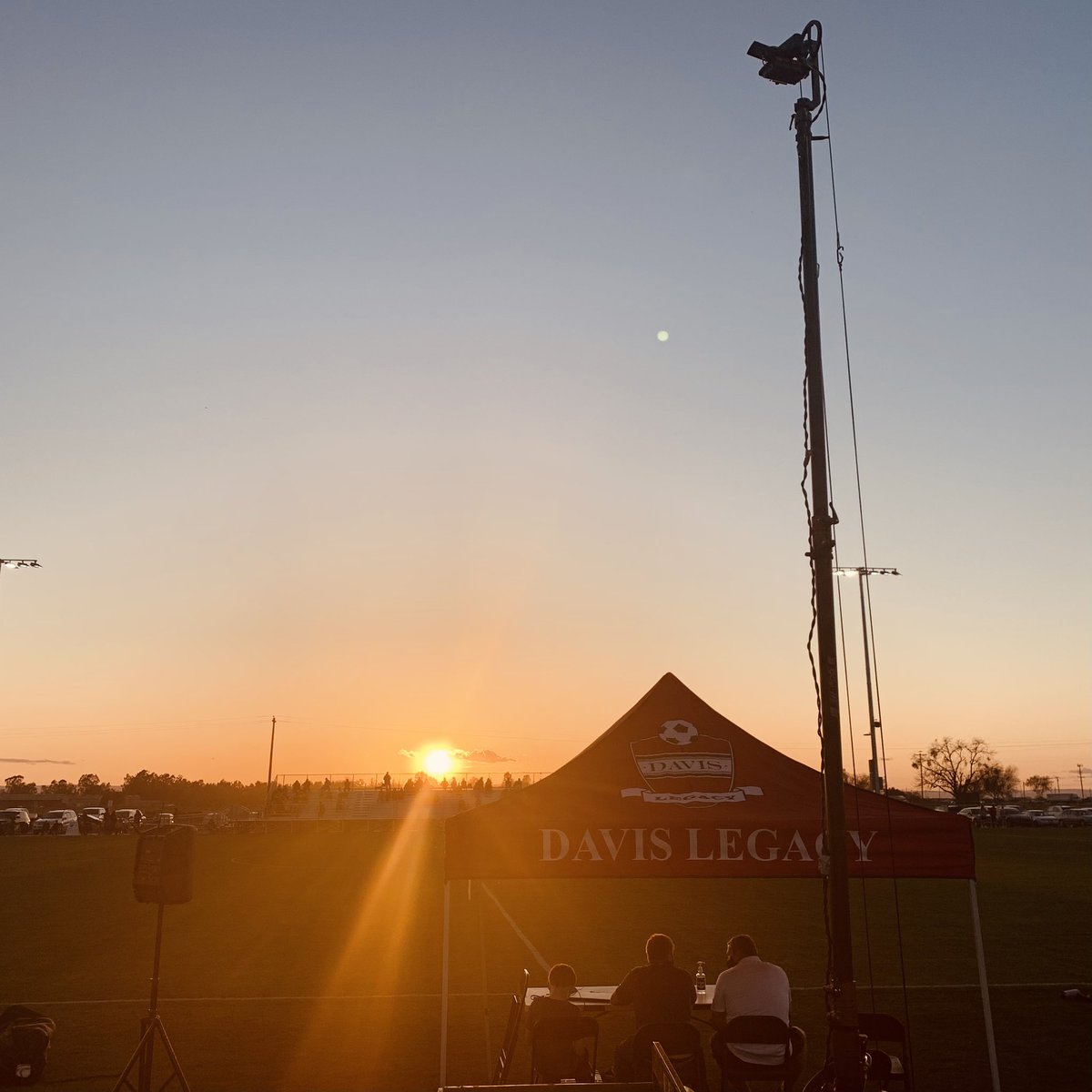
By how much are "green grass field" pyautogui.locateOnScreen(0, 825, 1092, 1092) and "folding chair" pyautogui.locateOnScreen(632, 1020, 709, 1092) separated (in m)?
1.83

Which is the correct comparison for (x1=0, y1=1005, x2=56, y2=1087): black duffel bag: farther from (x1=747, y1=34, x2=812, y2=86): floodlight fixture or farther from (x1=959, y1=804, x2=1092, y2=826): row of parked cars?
(x1=959, y1=804, x2=1092, y2=826): row of parked cars

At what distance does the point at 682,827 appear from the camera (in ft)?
31.3

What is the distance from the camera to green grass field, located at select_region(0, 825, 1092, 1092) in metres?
10.2

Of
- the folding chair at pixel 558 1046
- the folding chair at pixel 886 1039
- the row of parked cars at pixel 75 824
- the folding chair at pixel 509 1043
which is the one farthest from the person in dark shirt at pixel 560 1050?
the row of parked cars at pixel 75 824

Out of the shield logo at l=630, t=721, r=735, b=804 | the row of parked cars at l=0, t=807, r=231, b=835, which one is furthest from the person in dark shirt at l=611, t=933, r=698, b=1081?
the row of parked cars at l=0, t=807, r=231, b=835

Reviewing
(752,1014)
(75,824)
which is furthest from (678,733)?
(75,824)

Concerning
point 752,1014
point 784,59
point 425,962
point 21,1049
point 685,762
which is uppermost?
point 784,59

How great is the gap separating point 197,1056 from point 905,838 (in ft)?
24.0

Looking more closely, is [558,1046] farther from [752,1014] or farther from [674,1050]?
[752,1014]

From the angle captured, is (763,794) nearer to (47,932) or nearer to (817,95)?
(817,95)

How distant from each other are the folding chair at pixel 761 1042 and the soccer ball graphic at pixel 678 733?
306cm

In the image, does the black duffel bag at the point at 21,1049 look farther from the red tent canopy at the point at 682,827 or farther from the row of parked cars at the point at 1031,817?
the row of parked cars at the point at 1031,817

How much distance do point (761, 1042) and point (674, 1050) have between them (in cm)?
66

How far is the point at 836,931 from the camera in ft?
18.5
